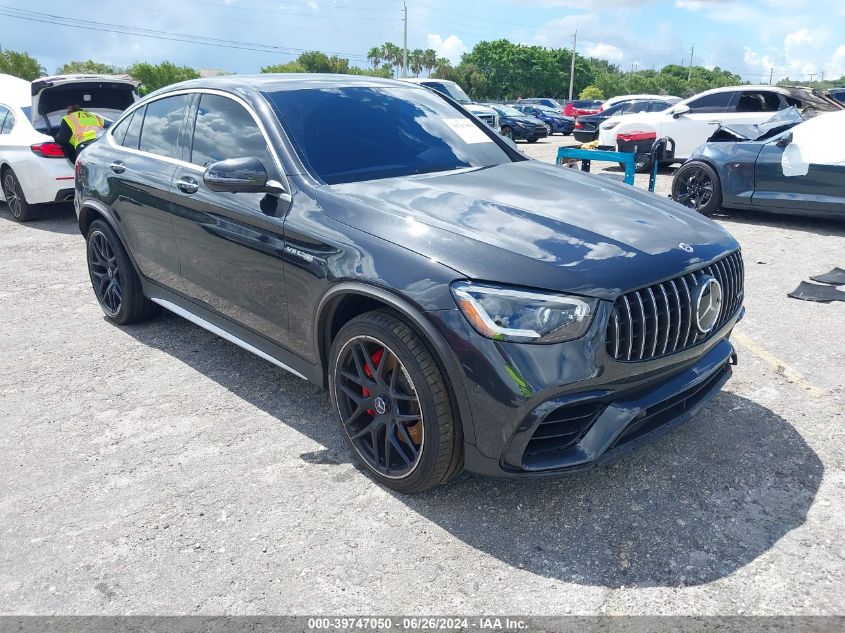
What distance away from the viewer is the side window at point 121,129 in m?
4.93

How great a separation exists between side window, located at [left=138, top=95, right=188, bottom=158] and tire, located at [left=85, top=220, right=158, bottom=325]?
769mm

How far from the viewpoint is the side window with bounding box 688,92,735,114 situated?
12.8 metres

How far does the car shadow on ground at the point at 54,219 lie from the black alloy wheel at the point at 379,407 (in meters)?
6.96

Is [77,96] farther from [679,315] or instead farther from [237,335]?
[679,315]

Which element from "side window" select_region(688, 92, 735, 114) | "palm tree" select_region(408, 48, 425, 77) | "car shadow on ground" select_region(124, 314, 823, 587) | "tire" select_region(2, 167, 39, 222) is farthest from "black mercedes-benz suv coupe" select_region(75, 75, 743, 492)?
"palm tree" select_region(408, 48, 425, 77)

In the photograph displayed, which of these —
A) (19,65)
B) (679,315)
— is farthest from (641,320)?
(19,65)

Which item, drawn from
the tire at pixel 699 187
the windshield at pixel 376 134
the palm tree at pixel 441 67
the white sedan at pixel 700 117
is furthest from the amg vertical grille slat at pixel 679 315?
the palm tree at pixel 441 67

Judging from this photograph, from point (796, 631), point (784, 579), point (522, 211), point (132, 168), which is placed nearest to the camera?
point (796, 631)

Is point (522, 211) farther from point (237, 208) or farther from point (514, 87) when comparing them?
point (514, 87)

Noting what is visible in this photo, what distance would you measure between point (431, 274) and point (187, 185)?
2.02 metres

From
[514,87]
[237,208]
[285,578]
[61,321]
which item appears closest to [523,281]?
[285,578]

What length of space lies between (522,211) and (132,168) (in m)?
2.85

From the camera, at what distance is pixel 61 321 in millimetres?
5469

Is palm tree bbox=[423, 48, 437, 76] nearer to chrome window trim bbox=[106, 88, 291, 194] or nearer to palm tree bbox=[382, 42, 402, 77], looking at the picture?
palm tree bbox=[382, 42, 402, 77]
